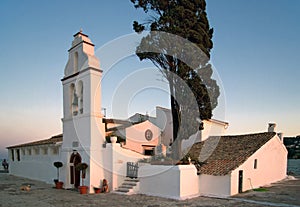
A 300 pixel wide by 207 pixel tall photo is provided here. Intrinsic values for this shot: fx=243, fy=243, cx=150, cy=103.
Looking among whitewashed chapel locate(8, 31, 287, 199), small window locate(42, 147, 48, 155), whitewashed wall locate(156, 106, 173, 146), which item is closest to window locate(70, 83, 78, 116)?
whitewashed chapel locate(8, 31, 287, 199)

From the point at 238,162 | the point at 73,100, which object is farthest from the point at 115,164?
the point at 238,162

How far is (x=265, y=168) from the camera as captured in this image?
15664 mm

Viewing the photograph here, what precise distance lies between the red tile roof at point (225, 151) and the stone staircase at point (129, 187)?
3.68 m

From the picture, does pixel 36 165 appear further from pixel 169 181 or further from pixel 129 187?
pixel 169 181

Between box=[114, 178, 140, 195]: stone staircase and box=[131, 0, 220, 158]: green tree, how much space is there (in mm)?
3463

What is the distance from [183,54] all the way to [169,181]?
681 cm

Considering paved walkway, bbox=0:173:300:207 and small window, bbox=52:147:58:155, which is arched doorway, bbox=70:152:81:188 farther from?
small window, bbox=52:147:58:155

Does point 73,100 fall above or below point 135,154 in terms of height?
above

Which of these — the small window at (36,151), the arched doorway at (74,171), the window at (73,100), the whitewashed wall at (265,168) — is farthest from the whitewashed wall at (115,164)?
the small window at (36,151)

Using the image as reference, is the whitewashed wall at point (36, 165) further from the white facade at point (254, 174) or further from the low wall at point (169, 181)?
the white facade at point (254, 174)

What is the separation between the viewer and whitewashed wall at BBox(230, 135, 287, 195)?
13.5 metres

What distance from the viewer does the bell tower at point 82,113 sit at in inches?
567

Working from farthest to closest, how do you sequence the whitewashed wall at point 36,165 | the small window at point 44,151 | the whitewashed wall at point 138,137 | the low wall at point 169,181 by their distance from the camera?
the small window at point 44,151
the whitewashed wall at point 36,165
the whitewashed wall at point 138,137
the low wall at point 169,181

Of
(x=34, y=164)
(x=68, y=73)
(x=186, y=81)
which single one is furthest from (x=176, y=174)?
(x=34, y=164)
